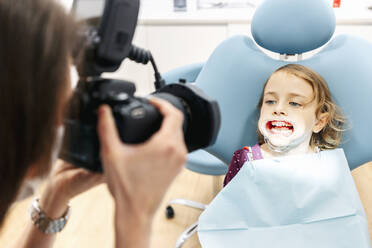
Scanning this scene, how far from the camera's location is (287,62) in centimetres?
115

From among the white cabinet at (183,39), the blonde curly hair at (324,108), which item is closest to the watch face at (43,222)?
the blonde curly hair at (324,108)

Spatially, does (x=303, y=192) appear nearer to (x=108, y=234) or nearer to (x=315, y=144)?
(x=315, y=144)

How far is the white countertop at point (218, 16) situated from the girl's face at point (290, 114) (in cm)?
131

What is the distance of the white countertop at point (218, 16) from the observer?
208 centimetres

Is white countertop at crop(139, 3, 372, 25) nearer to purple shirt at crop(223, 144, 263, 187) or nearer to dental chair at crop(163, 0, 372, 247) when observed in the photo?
dental chair at crop(163, 0, 372, 247)

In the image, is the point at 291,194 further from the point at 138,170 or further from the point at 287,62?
the point at 138,170

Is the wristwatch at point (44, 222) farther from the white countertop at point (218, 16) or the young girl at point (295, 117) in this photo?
the white countertop at point (218, 16)

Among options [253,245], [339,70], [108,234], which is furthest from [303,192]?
[108,234]

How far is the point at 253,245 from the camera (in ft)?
3.02

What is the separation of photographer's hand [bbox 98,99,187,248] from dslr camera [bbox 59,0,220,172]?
0.02 m

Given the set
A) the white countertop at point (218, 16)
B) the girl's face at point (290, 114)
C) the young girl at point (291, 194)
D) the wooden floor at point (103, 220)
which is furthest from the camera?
the white countertop at point (218, 16)

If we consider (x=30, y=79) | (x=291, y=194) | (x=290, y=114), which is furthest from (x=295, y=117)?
(x=30, y=79)

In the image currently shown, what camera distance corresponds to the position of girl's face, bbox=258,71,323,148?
40.1 inches

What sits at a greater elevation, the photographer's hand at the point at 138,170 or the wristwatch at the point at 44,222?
the photographer's hand at the point at 138,170
